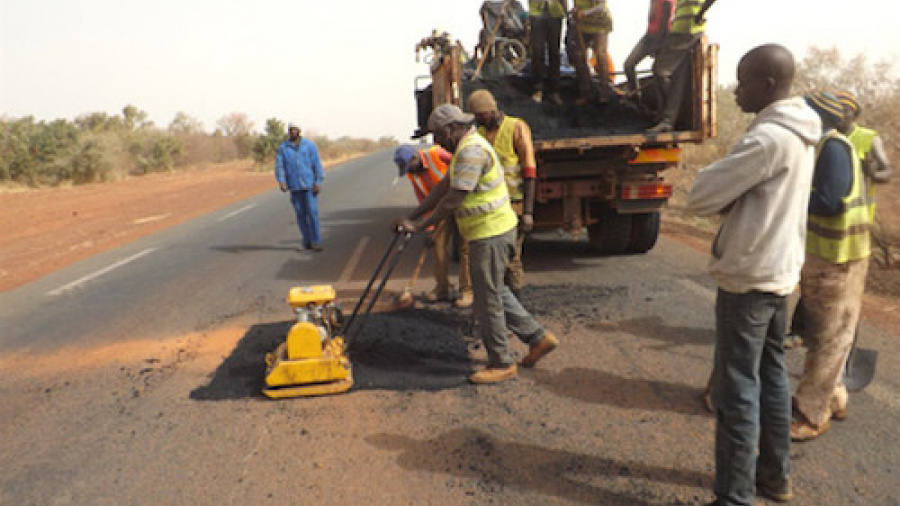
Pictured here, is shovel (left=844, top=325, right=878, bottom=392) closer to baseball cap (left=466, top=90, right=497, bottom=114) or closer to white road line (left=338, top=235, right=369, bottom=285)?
baseball cap (left=466, top=90, right=497, bottom=114)

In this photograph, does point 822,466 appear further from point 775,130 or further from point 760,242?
point 775,130

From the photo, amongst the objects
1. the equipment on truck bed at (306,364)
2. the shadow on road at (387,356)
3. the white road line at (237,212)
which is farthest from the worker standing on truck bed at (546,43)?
the white road line at (237,212)

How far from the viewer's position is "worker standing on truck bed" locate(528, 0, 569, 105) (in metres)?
7.00

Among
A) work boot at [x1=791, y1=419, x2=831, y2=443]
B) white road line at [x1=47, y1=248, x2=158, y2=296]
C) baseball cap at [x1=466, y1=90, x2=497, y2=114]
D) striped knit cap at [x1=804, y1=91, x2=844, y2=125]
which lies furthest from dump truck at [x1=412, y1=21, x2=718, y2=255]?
white road line at [x1=47, y1=248, x2=158, y2=296]


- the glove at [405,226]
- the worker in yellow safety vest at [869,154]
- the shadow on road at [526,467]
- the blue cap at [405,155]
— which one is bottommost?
the shadow on road at [526,467]

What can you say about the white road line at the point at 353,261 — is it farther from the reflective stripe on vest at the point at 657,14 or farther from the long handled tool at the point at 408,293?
the reflective stripe on vest at the point at 657,14

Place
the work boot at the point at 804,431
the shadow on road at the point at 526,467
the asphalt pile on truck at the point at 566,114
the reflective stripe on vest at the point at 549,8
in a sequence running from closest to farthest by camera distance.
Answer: the shadow on road at the point at 526,467
the work boot at the point at 804,431
the asphalt pile on truck at the point at 566,114
the reflective stripe on vest at the point at 549,8

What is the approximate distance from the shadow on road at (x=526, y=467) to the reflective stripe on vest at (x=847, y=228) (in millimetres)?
1296

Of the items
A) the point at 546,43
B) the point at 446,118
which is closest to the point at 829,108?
the point at 446,118

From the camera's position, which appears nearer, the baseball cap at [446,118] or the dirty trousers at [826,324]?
the dirty trousers at [826,324]

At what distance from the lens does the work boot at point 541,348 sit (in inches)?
159

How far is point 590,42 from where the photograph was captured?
6.94 meters

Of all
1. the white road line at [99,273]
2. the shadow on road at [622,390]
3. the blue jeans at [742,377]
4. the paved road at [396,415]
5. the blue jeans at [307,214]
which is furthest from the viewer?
the blue jeans at [307,214]

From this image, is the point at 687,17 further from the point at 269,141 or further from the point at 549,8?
the point at 269,141
